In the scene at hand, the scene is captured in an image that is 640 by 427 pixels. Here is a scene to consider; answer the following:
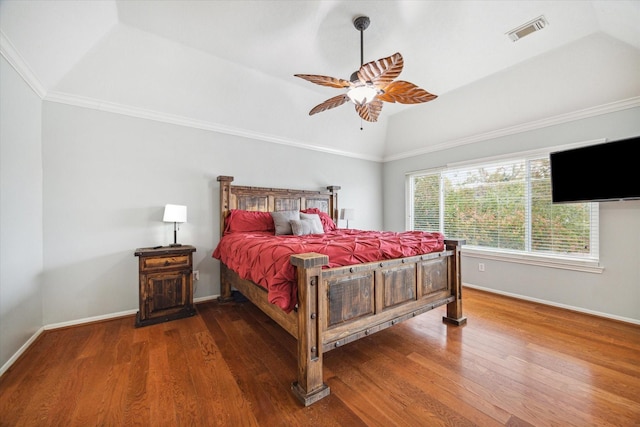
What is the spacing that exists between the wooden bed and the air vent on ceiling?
7.03 ft

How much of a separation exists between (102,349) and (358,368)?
7.42ft

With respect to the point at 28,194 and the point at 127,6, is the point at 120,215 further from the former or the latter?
the point at 127,6

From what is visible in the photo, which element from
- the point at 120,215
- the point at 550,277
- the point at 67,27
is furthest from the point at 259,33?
the point at 550,277

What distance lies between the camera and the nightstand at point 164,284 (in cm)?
277

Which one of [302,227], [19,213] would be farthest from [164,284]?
[302,227]

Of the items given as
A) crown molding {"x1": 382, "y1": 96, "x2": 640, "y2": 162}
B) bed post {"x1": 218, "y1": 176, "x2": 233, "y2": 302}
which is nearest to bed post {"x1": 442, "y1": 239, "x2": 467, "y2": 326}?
crown molding {"x1": 382, "y1": 96, "x2": 640, "y2": 162}

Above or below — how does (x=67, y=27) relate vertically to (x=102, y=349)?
above

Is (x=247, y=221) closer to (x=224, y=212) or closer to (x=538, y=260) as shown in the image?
(x=224, y=212)

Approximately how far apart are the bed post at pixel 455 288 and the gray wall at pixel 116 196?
2.93 m

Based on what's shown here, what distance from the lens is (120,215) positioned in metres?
3.04

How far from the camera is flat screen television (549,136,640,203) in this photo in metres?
2.63

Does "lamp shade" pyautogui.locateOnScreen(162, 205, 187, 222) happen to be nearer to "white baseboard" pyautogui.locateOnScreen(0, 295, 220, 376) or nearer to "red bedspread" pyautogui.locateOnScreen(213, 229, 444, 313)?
"red bedspread" pyautogui.locateOnScreen(213, 229, 444, 313)

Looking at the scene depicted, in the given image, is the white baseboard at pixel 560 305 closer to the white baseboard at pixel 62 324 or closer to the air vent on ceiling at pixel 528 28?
the air vent on ceiling at pixel 528 28

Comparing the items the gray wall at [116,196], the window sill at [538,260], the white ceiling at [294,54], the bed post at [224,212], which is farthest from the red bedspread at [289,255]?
the white ceiling at [294,54]
